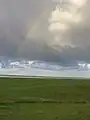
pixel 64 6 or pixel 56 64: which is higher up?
pixel 64 6

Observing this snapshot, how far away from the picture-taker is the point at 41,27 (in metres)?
0.79

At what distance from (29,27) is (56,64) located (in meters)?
0.15

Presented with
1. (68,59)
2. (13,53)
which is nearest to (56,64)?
(68,59)

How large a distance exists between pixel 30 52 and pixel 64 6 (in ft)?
0.65
